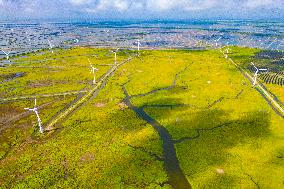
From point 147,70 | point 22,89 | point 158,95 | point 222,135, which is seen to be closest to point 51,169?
point 222,135

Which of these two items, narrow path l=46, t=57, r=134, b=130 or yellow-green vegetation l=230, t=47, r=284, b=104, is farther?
yellow-green vegetation l=230, t=47, r=284, b=104

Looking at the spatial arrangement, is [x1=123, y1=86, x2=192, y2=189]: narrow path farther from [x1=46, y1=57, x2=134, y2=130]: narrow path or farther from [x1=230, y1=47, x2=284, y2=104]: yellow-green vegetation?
[x1=230, y1=47, x2=284, y2=104]: yellow-green vegetation

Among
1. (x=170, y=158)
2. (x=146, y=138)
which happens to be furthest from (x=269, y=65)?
(x=170, y=158)

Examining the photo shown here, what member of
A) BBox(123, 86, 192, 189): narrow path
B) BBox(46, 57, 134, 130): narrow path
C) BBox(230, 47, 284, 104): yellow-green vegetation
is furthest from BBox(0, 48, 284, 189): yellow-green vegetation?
BBox(230, 47, 284, 104): yellow-green vegetation

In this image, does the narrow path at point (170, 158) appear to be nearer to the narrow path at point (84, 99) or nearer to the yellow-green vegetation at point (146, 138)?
the yellow-green vegetation at point (146, 138)

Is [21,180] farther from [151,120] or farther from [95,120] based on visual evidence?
[151,120]

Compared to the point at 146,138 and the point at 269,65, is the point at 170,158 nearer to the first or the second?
the point at 146,138
